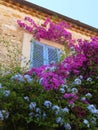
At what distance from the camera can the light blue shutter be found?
7.42 metres

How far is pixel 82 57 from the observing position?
6.30m

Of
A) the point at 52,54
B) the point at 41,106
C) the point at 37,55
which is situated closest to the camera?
the point at 41,106

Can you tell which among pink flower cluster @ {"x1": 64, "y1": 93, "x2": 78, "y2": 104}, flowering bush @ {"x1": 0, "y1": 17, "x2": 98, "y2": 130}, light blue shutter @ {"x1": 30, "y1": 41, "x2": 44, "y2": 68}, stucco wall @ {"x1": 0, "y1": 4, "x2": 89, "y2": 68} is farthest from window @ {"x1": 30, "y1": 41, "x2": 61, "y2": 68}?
pink flower cluster @ {"x1": 64, "y1": 93, "x2": 78, "y2": 104}

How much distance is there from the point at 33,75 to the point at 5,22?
281 centimetres

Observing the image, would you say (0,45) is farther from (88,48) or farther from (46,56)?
(88,48)

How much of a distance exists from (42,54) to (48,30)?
35.9 inches

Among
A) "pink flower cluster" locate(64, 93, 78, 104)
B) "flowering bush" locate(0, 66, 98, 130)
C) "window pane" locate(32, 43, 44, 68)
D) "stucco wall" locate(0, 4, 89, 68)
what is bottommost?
"window pane" locate(32, 43, 44, 68)

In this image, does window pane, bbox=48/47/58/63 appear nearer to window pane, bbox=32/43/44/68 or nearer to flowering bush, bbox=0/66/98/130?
window pane, bbox=32/43/44/68

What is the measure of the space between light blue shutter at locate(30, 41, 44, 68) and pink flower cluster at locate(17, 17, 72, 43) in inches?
10.5

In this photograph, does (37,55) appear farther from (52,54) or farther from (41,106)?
(41,106)

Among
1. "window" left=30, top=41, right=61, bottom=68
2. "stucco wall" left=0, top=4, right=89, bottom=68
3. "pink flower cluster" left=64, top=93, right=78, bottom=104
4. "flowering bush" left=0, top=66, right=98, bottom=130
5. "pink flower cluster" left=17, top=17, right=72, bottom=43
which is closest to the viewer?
"flowering bush" left=0, top=66, right=98, bottom=130

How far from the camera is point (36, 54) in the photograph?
771cm

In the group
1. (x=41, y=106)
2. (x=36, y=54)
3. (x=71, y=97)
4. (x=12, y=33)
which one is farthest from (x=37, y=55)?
(x=41, y=106)

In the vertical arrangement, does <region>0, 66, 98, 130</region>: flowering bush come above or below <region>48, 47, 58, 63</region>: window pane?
above
